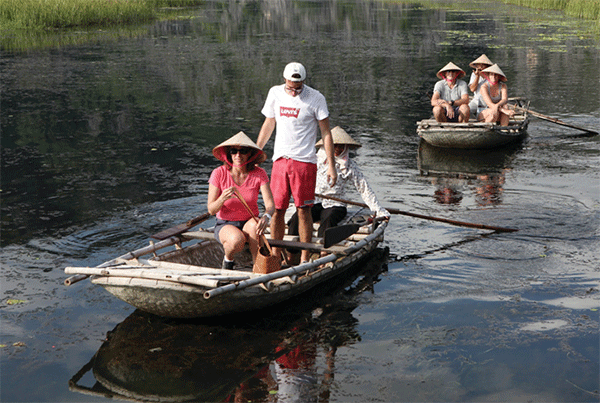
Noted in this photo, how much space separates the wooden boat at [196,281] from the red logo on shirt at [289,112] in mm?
1232

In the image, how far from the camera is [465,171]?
39.5ft

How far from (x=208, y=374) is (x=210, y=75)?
58.2 feet

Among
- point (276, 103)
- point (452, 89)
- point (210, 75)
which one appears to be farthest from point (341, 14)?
point (276, 103)

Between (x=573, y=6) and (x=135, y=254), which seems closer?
(x=135, y=254)

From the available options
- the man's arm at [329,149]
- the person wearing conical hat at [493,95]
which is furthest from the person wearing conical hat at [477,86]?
the man's arm at [329,149]

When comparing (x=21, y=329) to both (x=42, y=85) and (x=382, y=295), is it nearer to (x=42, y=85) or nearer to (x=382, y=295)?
(x=382, y=295)

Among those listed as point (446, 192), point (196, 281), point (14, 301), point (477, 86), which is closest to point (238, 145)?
point (196, 281)

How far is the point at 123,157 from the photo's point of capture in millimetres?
12680

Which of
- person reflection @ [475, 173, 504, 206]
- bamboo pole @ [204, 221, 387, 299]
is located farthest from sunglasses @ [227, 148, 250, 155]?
person reflection @ [475, 173, 504, 206]

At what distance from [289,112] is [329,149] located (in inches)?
22.4

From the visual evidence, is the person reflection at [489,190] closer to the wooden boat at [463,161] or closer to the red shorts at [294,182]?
the wooden boat at [463,161]

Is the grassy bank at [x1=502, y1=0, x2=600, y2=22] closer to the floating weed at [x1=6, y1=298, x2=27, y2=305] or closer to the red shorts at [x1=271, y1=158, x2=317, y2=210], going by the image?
the red shorts at [x1=271, y1=158, x2=317, y2=210]

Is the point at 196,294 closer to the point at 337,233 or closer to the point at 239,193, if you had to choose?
the point at 239,193

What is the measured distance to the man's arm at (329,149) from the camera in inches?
282
